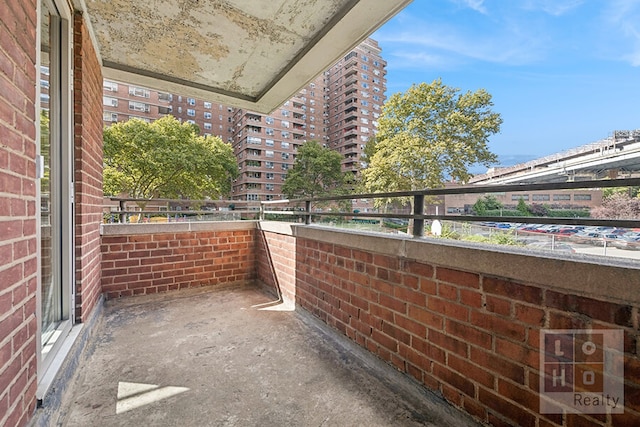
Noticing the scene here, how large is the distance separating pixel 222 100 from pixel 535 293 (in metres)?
4.08

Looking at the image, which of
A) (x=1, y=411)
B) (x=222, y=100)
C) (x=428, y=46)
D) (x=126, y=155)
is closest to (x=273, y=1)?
(x=222, y=100)

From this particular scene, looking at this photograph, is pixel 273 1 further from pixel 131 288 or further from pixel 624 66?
pixel 624 66

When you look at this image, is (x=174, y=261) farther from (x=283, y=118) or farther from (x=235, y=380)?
(x=283, y=118)

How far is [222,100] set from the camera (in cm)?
397

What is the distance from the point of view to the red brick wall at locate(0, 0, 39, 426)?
952 mm

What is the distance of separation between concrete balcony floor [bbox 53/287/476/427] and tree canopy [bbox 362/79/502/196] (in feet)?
45.5

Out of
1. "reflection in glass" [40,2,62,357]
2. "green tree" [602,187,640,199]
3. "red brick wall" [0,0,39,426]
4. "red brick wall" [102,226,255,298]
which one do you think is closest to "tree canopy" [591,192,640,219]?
"green tree" [602,187,640,199]

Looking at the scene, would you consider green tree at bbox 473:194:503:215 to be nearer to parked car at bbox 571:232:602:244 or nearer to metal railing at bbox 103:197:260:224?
parked car at bbox 571:232:602:244

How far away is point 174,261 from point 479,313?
3.46 metres

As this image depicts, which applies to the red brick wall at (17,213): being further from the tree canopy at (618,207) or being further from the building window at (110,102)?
the building window at (110,102)

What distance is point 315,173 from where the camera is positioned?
30.2 m

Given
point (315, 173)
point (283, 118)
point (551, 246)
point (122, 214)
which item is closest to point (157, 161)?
point (122, 214)

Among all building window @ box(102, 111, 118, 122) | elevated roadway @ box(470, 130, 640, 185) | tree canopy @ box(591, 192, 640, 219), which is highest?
building window @ box(102, 111, 118, 122)

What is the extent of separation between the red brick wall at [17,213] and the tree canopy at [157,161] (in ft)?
50.1
